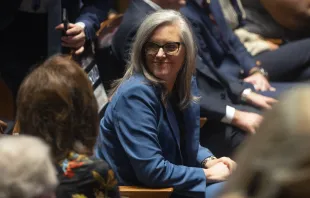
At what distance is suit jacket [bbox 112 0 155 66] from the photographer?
11.8 feet

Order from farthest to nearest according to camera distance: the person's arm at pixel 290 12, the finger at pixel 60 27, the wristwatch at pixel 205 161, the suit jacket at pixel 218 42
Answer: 1. the person's arm at pixel 290 12
2. the suit jacket at pixel 218 42
3. the finger at pixel 60 27
4. the wristwatch at pixel 205 161

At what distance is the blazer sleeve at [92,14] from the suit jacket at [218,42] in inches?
18.0

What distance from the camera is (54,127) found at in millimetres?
2117

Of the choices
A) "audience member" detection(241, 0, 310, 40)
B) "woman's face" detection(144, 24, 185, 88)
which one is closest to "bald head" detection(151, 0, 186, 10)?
"woman's face" detection(144, 24, 185, 88)

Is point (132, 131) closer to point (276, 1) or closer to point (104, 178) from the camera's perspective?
point (104, 178)

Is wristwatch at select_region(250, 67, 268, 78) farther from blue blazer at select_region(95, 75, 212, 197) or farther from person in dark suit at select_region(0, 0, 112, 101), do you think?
blue blazer at select_region(95, 75, 212, 197)

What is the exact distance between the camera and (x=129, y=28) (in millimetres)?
3609

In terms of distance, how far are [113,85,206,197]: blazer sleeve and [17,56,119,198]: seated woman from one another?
668 millimetres

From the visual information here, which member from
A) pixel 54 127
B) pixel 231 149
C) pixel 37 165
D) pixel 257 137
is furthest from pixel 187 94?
pixel 257 137

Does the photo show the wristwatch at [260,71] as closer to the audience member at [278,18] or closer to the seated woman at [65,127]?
the audience member at [278,18]

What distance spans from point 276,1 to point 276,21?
16cm

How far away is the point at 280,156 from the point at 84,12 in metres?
2.51

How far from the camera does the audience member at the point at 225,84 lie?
375 cm

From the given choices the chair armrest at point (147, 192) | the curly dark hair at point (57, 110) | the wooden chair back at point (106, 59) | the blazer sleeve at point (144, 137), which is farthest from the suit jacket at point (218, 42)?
the curly dark hair at point (57, 110)
